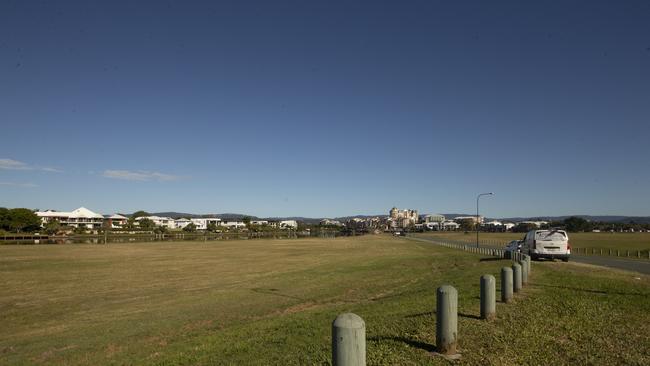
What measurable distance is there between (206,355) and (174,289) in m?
13.0

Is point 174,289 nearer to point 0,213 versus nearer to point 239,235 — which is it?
point 239,235

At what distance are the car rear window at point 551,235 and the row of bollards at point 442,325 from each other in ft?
52.8

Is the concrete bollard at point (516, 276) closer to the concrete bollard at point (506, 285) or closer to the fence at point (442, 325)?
the fence at point (442, 325)

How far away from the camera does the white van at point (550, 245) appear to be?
25.4 meters

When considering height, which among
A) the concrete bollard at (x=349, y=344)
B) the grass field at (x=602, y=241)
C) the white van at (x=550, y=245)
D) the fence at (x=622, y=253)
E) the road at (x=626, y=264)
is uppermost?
the concrete bollard at (x=349, y=344)

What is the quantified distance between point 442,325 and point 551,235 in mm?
22765

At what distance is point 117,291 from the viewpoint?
2042 centimetres

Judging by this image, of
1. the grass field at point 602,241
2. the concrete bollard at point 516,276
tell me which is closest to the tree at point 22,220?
the grass field at point 602,241

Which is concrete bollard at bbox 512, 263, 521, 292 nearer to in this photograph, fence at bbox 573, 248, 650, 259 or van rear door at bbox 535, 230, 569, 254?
van rear door at bbox 535, 230, 569, 254

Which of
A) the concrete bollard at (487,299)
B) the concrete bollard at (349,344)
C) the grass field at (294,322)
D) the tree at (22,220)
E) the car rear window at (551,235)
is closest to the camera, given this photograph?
the concrete bollard at (349,344)

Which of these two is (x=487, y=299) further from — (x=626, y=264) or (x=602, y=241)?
(x=602, y=241)

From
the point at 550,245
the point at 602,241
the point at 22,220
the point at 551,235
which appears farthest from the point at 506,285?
the point at 22,220

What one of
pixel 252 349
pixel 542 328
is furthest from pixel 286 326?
pixel 542 328

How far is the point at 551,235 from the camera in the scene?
25875 mm
